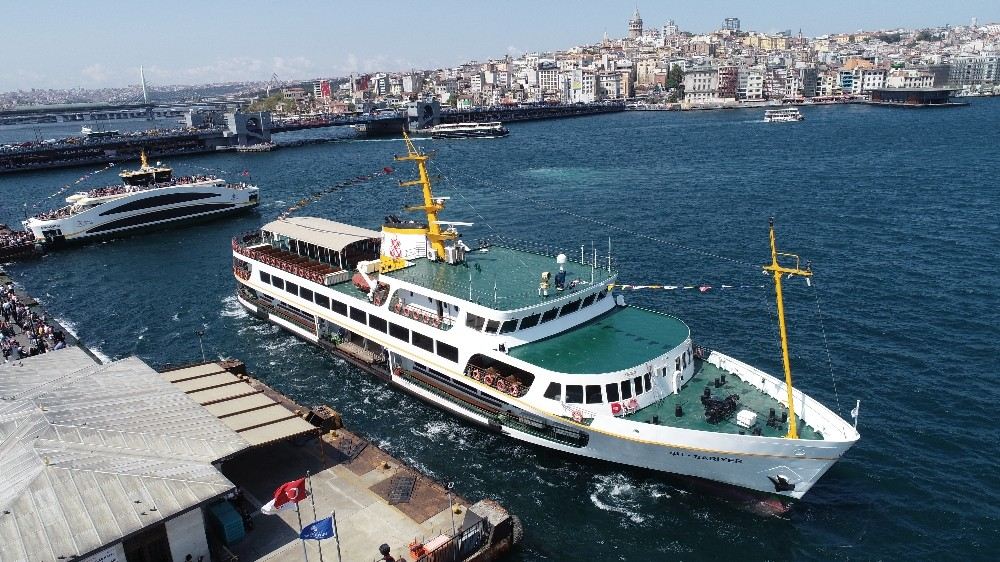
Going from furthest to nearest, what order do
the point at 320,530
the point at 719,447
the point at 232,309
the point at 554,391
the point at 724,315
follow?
the point at 232,309 → the point at 724,315 → the point at 554,391 → the point at 719,447 → the point at 320,530

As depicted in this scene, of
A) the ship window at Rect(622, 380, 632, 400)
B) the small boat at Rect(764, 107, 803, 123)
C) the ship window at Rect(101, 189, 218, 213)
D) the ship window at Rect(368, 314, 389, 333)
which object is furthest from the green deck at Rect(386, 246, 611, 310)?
the small boat at Rect(764, 107, 803, 123)

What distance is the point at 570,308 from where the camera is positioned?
29.8m

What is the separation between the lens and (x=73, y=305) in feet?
166

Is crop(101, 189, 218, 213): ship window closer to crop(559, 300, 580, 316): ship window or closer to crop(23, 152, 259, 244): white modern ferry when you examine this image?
crop(23, 152, 259, 244): white modern ferry

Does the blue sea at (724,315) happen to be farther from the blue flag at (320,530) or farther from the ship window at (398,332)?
the blue flag at (320,530)

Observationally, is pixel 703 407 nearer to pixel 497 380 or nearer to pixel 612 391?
pixel 612 391

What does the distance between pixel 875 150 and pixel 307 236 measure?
106 metres

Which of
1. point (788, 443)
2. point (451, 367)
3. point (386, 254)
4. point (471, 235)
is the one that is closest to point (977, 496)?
point (788, 443)

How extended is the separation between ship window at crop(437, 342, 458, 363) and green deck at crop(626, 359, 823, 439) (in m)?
8.46

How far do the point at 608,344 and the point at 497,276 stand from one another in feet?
22.5

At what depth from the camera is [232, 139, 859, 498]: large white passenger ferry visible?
23.6 metres

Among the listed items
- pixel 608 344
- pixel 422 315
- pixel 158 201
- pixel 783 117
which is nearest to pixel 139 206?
pixel 158 201

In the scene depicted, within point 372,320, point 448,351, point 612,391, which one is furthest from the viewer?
point 372,320

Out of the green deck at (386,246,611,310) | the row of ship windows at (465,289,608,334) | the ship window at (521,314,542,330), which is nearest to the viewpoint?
the row of ship windows at (465,289,608,334)
